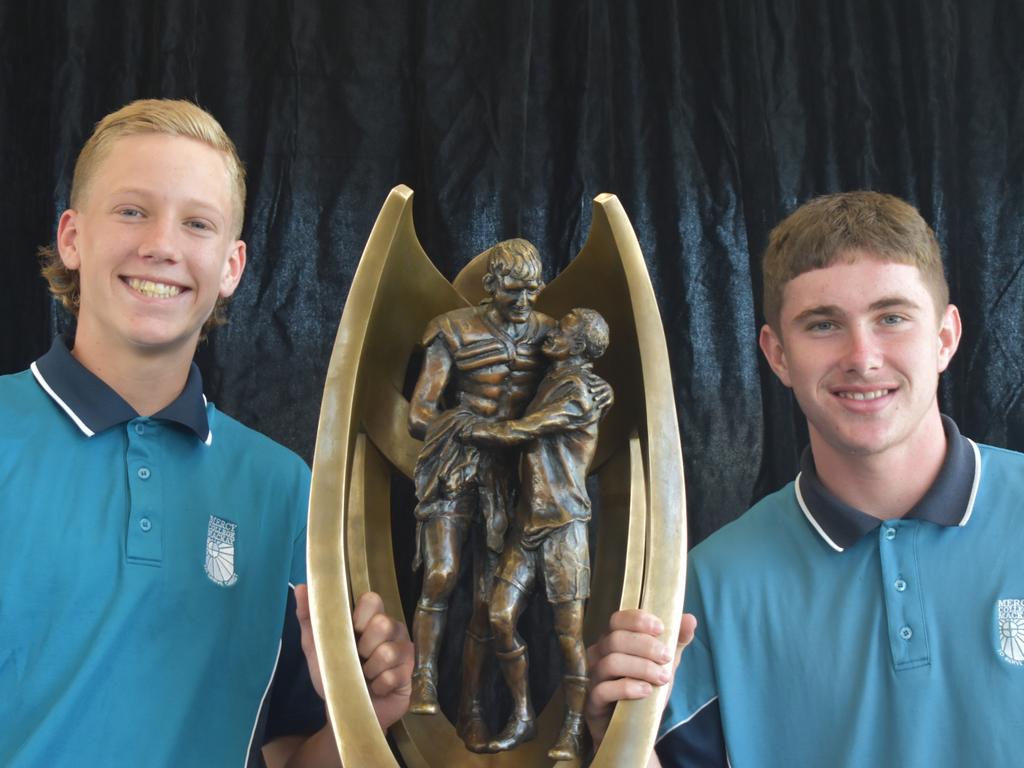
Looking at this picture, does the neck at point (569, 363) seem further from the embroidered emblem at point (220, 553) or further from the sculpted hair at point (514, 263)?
the embroidered emblem at point (220, 553)

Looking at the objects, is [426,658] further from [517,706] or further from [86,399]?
[86,399]

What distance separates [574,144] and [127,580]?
1162 millimetres

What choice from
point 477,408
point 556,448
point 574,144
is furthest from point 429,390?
A: point 574,144

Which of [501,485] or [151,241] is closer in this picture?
[501,485]

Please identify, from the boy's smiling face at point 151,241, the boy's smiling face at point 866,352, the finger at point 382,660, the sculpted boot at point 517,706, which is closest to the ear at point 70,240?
the boy's smiling face at point 151,241

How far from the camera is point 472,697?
131cm

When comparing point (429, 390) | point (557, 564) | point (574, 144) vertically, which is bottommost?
point (557, 564)

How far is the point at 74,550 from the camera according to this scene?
1.46 meters

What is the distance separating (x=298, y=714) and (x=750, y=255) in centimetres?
118

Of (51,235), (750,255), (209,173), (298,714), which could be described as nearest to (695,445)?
(750,255)

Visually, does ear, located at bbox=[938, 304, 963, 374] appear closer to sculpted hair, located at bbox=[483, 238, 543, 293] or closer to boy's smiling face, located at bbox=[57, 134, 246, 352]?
sculpted hair, located at bbox=[483, 238, 543, 293]

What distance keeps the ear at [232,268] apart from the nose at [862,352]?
0.92 m

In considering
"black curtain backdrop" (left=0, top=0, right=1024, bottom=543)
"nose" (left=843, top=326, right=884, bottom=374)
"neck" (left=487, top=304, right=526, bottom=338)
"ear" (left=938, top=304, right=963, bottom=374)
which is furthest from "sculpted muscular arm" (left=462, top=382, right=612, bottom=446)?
"black curtain backdrop" (left=0, top=0, right=1024, bottom=543)

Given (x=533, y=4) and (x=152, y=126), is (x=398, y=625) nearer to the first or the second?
(x=152, y=126)
